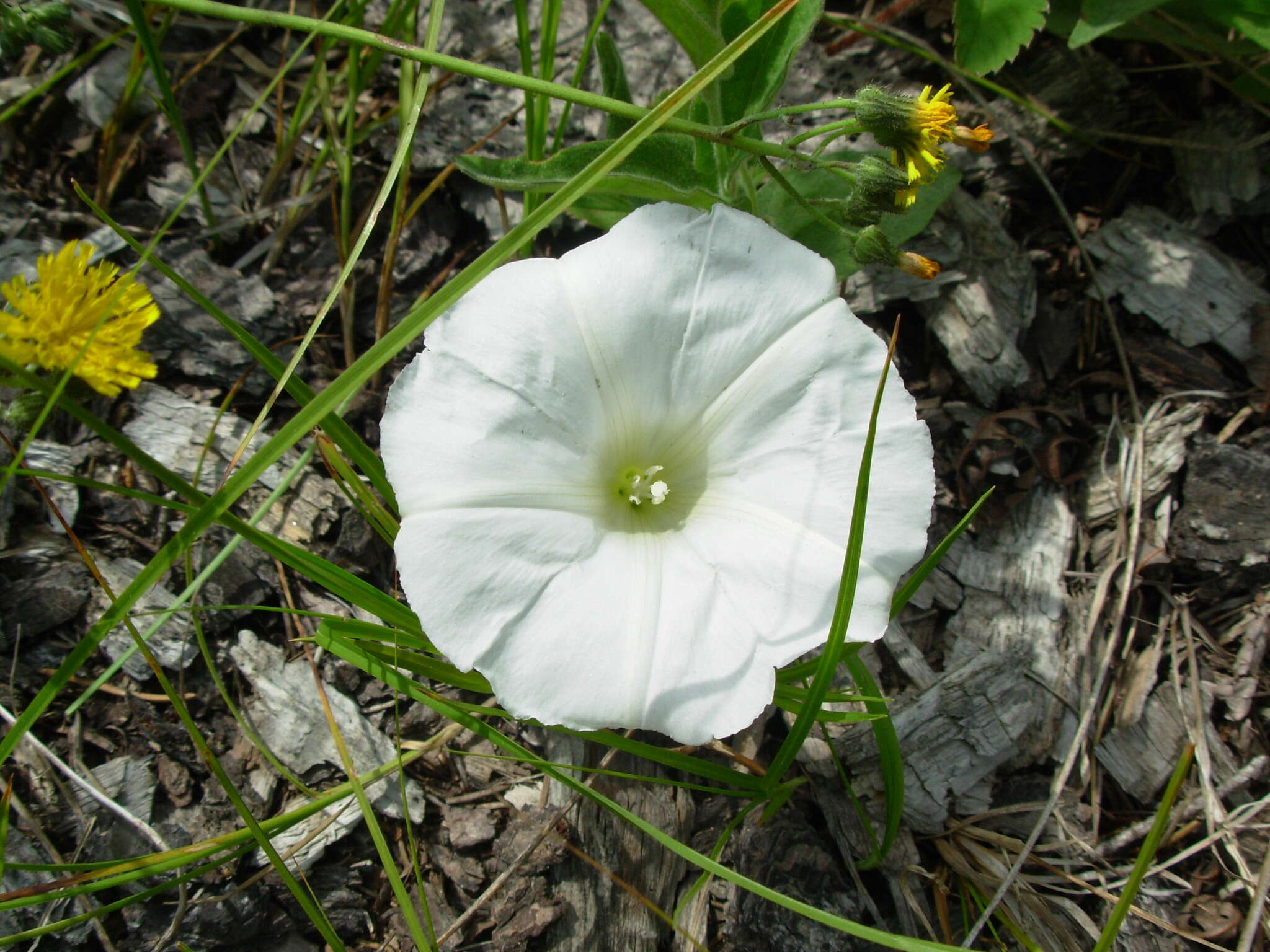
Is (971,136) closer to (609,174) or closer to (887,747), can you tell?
→ (609,174)

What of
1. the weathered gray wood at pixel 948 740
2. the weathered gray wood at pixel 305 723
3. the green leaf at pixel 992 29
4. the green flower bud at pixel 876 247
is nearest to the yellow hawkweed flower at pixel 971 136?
the green flower bud at pixel 876 247

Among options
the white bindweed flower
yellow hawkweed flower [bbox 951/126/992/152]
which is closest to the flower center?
the white bindweed flower

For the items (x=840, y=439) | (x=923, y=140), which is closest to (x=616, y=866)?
(x=840, y=439)

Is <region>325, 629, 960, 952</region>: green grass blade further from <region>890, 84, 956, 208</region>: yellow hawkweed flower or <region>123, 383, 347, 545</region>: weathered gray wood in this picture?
<region>890, 84, 956, 208</region>: yellow hawkweed flower

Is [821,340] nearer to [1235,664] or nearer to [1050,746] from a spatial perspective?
[1050,746]

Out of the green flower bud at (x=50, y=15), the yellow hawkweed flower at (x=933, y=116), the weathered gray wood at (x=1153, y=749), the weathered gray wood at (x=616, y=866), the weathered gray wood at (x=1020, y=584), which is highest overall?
the green flower bud at (x=50, y=15)

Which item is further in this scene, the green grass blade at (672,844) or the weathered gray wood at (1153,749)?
the weathered gray wood at (1153,749)

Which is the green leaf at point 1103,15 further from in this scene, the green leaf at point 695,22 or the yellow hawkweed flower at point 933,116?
the green leaf at point 695,22
